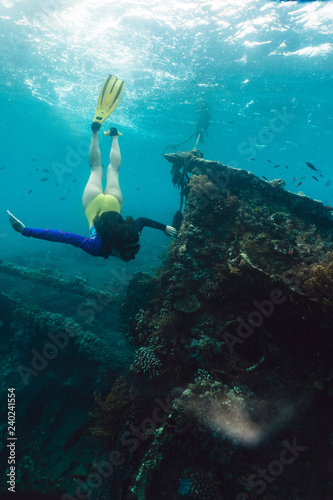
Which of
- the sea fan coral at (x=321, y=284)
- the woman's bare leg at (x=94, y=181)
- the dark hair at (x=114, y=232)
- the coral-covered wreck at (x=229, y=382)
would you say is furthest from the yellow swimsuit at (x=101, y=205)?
the sea fan coral at (x=321, y=284)

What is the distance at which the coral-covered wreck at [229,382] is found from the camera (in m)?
3.38

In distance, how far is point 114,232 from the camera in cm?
403

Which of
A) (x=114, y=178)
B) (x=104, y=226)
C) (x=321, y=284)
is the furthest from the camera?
(x=114, y=178)

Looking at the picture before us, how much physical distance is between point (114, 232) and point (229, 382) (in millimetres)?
3482

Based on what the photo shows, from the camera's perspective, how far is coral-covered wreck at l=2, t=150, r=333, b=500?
3375 millimetres

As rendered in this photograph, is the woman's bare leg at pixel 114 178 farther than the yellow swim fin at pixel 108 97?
No

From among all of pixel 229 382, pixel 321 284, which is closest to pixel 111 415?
pixel 229 382

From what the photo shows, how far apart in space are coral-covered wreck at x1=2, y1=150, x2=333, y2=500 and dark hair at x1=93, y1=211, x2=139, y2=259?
2.13 metres

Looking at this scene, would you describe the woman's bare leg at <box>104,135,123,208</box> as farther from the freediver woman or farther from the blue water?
the blue water

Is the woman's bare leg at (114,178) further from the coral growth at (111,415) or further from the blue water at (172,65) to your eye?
the blue water at (172,65)

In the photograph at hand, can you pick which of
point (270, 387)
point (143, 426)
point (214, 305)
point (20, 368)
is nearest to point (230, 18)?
point (214, 305)

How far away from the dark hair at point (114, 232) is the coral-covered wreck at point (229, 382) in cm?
213

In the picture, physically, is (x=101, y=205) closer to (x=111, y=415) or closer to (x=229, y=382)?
(x=229, y=382)

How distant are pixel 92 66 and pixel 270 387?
24.9 meters
